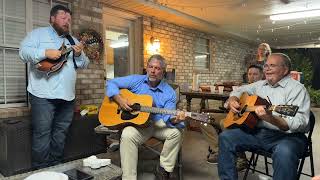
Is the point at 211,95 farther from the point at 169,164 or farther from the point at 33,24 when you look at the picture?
the point at 33,24

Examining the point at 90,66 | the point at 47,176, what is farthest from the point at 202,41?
the point at 47,176

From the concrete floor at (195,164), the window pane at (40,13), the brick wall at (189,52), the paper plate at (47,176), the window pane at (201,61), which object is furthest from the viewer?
the window pane at (201,61)

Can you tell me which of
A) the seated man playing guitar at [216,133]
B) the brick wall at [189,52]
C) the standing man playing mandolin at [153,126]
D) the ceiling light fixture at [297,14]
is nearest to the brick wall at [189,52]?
the brick wall at [189,52]

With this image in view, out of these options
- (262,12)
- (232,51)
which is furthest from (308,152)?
(232,51)

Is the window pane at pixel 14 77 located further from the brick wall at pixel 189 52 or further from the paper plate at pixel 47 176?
the brick wall at pixel 189 52

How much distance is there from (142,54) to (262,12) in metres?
2.65

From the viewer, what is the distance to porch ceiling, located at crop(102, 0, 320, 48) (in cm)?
471

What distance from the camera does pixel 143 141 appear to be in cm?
240

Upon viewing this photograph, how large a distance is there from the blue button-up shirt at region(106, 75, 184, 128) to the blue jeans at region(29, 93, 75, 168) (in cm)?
48

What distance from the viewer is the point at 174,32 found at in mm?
5945

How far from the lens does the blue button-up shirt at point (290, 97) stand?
6.51 feet

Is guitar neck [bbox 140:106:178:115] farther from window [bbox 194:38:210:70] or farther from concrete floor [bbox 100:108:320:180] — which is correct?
window [bbox 194:38:210:70]

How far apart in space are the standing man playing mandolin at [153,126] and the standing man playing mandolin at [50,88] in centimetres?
43

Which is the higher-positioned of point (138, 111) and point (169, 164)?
point (138, 111)
